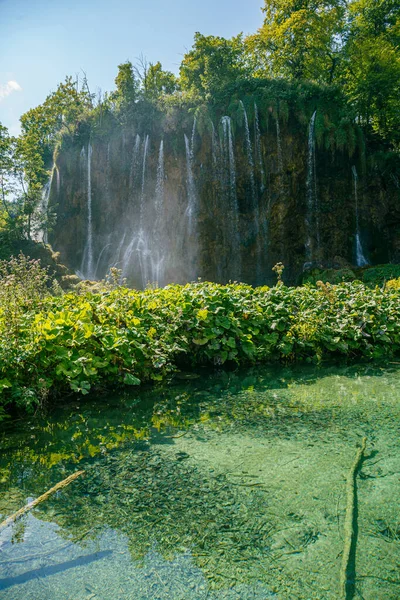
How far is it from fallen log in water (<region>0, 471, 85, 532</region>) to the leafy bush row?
53.3 inches

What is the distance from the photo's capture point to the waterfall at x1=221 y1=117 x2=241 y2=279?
20328 millimetres

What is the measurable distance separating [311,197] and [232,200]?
11.5 ft

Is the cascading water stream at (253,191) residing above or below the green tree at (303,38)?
below

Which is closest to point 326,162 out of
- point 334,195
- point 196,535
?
point 334,195

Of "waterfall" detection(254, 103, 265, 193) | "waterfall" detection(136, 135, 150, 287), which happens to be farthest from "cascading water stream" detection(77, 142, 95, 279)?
"waterfall" detection(254, 103, 265, 193)

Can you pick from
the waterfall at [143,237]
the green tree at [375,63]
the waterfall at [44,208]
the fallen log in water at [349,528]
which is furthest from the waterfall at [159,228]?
the fallen log in water at [349,528]

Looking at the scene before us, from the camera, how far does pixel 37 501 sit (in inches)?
102

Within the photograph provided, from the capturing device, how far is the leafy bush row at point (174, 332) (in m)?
4.38

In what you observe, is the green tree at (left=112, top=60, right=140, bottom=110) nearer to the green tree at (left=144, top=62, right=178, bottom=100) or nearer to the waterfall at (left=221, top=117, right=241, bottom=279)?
the green tree at (left=144, top=62, right=178, bottom=100)

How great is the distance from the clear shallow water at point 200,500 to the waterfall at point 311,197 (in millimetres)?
15912

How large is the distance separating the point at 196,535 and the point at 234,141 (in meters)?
20.0

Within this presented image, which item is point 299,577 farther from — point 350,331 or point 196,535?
point 350,331

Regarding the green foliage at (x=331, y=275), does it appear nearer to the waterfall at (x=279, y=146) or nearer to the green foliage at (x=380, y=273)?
the green foliage at (x=380, y=273)

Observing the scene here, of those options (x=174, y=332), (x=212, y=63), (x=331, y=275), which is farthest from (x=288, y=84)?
(x=174, y=332)
